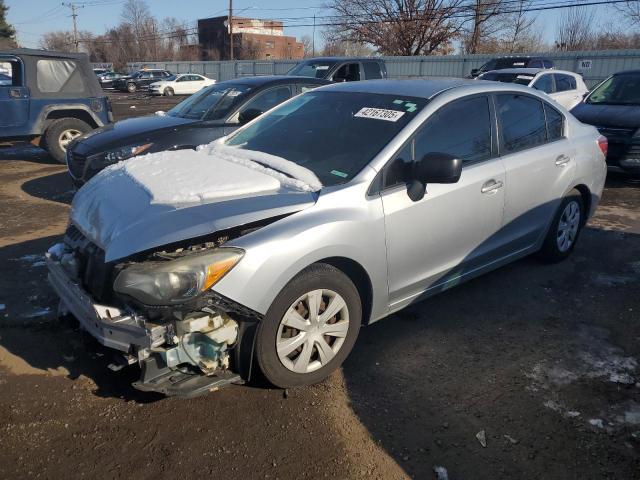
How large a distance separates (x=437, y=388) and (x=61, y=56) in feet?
31.3

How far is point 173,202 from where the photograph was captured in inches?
113

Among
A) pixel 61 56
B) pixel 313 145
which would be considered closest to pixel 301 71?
pixel 61 56

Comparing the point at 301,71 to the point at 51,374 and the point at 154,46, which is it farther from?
the point at 154,46

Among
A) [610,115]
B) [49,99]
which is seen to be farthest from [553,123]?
[49,99]

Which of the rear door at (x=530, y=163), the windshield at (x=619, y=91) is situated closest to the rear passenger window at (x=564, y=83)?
the windshield at (x=619, y=91)

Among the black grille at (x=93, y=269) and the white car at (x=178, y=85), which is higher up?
the white car at (x=178, y=85)

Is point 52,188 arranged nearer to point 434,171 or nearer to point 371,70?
point 434,171

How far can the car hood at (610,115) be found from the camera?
8031 millimetres

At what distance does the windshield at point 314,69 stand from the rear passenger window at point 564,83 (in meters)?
5.38

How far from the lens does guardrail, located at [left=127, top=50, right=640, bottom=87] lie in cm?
2320

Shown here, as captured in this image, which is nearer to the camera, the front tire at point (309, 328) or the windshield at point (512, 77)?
the front tire at point (309, 328)

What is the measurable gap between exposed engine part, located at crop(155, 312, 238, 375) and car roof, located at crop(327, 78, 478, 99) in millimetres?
2128

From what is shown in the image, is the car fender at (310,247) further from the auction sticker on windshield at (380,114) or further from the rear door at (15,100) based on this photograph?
the rear door at (15,100)

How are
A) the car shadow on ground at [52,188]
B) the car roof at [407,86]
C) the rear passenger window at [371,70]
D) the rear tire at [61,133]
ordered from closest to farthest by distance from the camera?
the car roof at [407,86] → the car shadow on ground at [52,188] → the rear tire at [61,133] → the rear passenger window at [371,70]
